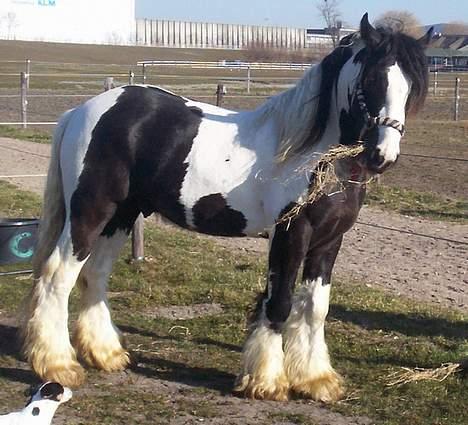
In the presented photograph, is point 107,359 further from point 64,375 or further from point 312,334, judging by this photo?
point 312,334

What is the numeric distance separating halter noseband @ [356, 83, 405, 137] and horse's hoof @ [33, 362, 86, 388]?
2.04 meters

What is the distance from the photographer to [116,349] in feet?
17.0

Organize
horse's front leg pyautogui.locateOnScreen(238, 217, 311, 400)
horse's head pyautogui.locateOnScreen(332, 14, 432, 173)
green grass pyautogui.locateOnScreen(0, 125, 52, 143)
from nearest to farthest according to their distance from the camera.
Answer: horse's head pyautogui.locateOnScreen(332, 14, 432, 173) → horse's front leg pyautogui.locateOnScreen(238, 217, 311, 400) → green grass pyautogui.locateOnScreen(0, 125, 52, 143)

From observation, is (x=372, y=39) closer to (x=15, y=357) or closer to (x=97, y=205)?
(x=97, y=205)

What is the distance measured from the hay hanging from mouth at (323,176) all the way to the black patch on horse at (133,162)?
673mm

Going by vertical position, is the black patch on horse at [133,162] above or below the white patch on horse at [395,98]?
below

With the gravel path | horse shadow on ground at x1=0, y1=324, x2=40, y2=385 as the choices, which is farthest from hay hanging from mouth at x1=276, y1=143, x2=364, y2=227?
the gravel path

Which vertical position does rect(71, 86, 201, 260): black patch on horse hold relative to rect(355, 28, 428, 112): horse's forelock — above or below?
below

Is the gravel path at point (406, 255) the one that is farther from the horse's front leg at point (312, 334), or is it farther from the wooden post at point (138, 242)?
the horse's front leg at point (312, 334)

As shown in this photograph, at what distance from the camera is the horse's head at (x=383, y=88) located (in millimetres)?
4082

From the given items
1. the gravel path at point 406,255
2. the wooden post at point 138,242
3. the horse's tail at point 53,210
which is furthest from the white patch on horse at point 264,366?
the wooden post at point 138,242

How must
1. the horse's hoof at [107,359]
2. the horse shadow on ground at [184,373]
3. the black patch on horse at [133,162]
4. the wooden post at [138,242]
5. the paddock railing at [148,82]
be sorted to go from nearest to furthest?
the black patch on horse at [133,162]
the horse shadow on ground at [184,373]
the horse's hoof at [107,359]
the wooden post at [138,242]
the paddock railing at [148,82]

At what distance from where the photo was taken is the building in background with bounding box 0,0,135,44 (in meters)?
76.6

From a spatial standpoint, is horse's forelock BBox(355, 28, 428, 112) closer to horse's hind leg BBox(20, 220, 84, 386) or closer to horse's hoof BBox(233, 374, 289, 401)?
horse's hoof BBox(233, 374, 289, 401)
